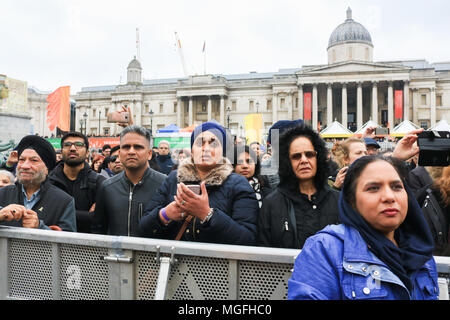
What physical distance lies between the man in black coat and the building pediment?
54619mm

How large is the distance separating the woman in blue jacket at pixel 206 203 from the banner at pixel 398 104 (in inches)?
2188

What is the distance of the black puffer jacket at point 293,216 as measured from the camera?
268 centimetres

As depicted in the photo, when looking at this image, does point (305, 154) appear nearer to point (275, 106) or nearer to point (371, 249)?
point (371, 249)

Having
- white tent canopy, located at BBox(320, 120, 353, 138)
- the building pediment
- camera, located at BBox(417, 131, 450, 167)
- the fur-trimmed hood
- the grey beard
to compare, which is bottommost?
the grey beard

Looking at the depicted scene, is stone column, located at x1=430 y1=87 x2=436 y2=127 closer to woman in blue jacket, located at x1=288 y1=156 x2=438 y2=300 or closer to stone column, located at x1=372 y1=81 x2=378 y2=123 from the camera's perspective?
stone column, located at x1=372 y1=81 x2=378 y2=123

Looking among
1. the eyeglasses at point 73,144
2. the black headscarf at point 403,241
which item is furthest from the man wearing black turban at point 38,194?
the black headscarf at point 403,241

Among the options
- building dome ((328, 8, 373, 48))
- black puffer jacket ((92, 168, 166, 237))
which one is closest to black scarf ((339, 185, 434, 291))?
black puffer jacket ((92, 168, 166, 237))

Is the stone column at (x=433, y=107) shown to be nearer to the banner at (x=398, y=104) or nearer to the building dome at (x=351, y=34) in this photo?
the banner at (x=398, y=104)

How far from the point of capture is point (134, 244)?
7.14 feet

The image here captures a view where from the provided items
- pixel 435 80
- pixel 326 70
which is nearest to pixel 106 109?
pixel 326 70

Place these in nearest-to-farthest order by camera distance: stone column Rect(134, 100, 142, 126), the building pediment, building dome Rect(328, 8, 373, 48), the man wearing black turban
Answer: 1. the man wearing black turban
2. the building pediment
3. building dome Rect(328, 8, 373, 48)
4. stone column Rect(134, 100, 142, 126)

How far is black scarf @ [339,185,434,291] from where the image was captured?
174cm

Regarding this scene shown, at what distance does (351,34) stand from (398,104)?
625 inches
